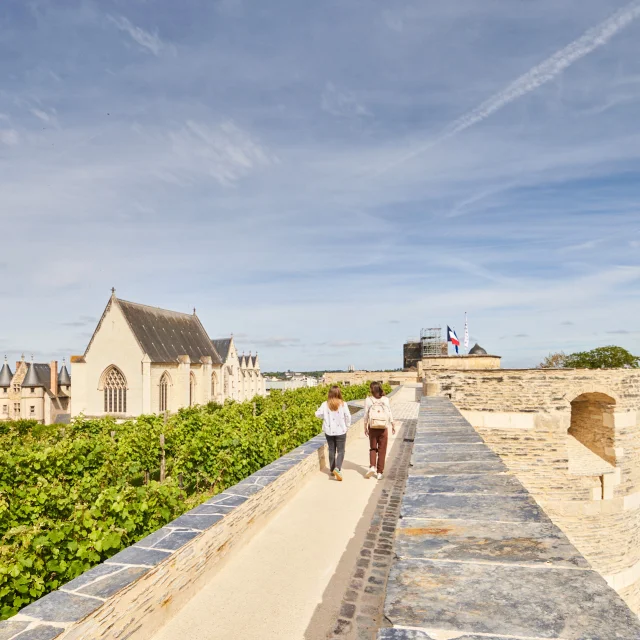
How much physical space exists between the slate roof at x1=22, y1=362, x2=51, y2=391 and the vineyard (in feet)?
144

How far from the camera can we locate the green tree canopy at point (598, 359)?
44094mm

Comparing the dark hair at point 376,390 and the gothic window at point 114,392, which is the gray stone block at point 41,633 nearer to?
the dark hair at point 376,390

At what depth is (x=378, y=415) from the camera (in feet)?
26.7

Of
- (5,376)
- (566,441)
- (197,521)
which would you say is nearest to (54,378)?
(5,376)

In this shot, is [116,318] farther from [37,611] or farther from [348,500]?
[37,611]

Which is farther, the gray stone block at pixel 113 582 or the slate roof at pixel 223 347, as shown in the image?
the slate roof at pixel 223 347

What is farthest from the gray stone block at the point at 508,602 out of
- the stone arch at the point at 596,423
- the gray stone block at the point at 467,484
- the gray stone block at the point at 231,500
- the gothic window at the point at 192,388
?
the gothic window at the point at 192,388

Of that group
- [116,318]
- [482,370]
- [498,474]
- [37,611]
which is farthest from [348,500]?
[116,318]

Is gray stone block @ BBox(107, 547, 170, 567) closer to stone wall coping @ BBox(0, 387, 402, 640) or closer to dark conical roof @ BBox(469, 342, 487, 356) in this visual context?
stone wall coping @ BBox(0, 387, 402, 640)

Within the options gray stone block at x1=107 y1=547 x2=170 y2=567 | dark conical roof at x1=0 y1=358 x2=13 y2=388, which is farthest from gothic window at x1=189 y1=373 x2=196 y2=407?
gray stone block at x1=107 y1=547 x2=170 y2=567

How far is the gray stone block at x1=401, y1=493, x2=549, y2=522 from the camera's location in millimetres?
2615

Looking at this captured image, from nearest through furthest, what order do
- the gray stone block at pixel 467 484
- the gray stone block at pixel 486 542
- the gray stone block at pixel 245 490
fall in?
the gray stone block at pixel 486 542 < the gray stone block at pixel 467 484 < the gray stone block at pixel 245 490

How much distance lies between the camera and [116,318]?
35.7 m

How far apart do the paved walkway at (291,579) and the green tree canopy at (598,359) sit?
41826 mm
